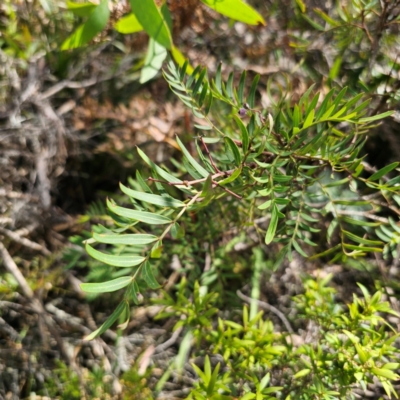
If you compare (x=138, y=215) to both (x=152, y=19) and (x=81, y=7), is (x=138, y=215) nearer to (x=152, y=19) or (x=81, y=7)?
(x=152, y=19)

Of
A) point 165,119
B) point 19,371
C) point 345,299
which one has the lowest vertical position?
point 19,371

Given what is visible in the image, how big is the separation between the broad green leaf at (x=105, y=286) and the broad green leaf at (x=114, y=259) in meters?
0.02

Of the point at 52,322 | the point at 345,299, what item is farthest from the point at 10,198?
the point at 345,299

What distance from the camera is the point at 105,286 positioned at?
1.83 feet

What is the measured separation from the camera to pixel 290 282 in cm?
135

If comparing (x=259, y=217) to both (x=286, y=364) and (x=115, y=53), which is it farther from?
(x=115, y=53)

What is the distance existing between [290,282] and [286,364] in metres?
0.47

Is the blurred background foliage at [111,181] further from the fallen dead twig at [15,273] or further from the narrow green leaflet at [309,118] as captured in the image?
the narrow green leaflet at [309,118]

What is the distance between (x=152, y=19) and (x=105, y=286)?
72 cm

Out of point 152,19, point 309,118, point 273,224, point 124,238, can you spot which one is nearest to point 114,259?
point 124,238

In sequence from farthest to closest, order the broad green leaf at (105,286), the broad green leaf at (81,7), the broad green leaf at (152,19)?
the broad green leaf at (81,7)
the broad green leaf at (152,19)
the broad green leaf at (105,286)

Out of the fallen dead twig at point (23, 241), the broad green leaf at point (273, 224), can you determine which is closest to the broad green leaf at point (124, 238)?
the broad green leaf at point (273, 224)

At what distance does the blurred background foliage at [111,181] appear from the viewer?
1.18m

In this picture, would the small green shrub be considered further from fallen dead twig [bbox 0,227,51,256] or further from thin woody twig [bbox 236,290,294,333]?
fallen dead twig [bbox 0,227,51,256]
